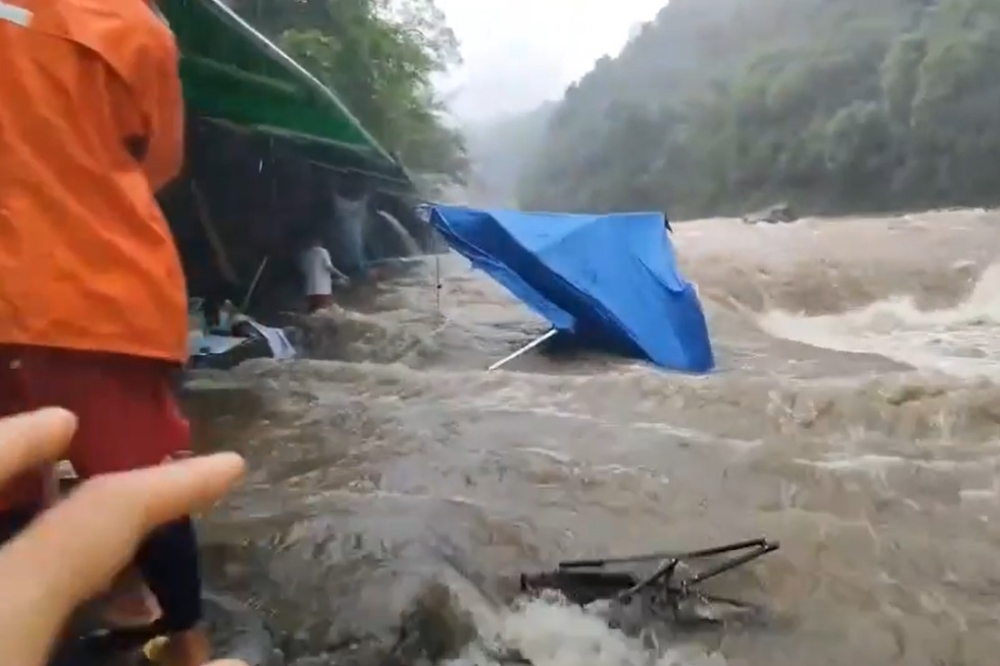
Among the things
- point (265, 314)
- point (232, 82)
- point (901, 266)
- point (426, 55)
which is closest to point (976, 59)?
point (901, 266)

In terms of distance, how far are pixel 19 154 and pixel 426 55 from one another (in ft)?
20.3

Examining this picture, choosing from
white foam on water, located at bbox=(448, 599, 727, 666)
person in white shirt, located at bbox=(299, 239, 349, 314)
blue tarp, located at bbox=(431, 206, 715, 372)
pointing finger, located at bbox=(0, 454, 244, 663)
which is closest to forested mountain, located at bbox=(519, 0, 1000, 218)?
person in white shirt, located at bbox=(299, 239, 349, 314)

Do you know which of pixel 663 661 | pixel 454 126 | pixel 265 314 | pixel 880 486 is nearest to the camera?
pixel 663 661

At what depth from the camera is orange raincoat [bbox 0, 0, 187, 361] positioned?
28.4 inches

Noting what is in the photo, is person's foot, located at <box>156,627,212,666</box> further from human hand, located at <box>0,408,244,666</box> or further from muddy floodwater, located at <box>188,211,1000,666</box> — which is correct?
human hand, located at <box>0,408,244,666</box>

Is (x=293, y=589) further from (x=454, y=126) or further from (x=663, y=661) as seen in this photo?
(x=454, y=126)

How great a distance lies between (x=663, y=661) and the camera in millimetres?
1075

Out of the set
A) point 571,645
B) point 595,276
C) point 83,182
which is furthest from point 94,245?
point 595,276

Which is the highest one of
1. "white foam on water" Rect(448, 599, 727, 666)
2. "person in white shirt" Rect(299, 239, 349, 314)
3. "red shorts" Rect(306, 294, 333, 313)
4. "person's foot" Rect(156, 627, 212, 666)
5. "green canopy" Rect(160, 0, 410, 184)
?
"green canopy" Rect(160, 0, 410, 184)

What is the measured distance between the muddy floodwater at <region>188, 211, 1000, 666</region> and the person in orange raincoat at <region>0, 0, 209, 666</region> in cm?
36

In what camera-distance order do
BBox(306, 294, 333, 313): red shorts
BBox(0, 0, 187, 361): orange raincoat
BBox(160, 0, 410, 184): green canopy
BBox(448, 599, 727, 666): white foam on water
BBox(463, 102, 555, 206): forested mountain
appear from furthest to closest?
BBox(463, 102, 555, 206): forested mountain < BBox(306, 294, 333, 313): red shorts < BBox(160, 0, 410, 184): green canopy < BBox(448, 599, 727, 666): white foam on water < BBox(0, 0, 187, 361): orange raincoat

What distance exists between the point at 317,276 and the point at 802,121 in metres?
11.6

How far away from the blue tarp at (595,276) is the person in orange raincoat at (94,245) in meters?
2.36

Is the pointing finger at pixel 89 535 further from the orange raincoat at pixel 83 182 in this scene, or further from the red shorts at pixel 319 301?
the red shorts at pixel 319 301
